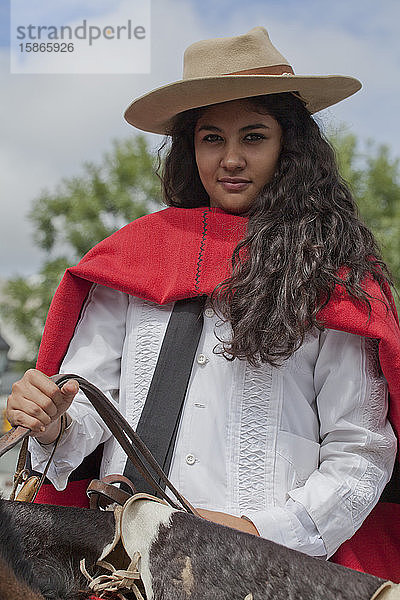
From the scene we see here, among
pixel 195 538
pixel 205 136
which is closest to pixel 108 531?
pixel 195 538

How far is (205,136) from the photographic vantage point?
1778 millimetres

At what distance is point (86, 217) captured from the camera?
19.2 meters

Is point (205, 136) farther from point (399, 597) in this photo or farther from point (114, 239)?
point (399, 597)

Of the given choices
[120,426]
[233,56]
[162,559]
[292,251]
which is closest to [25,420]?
[120,426]

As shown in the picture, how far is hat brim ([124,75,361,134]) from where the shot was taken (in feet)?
5.47

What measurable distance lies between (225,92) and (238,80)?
43 millimetres

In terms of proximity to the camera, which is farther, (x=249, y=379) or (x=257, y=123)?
(x=257, y=123)

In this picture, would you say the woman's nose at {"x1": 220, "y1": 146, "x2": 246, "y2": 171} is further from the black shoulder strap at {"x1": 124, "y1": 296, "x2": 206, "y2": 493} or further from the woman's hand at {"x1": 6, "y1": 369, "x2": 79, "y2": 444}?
the woman's hand at {"x1": 6, "y1": 369, "x2": 79, "y2": 444}

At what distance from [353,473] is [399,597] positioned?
489 mm

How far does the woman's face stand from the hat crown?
0.08m

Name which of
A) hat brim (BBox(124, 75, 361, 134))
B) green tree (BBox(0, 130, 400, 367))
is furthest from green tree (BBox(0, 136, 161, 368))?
hat brim (BBox(124, 75, 361, 134))

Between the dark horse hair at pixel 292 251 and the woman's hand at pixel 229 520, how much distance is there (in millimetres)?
311

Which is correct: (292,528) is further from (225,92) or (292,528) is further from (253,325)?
(225,92)

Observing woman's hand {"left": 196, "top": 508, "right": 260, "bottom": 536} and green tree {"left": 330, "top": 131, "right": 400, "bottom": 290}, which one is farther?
green tree {"left": 330, "top": 131, "right": 400, "bottom": 290}
